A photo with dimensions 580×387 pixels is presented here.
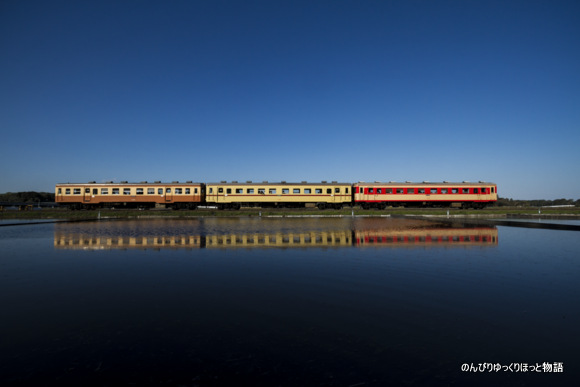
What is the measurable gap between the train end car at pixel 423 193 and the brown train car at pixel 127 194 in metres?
23.7

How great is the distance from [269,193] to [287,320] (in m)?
39.4

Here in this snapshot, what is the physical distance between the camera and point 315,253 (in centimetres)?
1230

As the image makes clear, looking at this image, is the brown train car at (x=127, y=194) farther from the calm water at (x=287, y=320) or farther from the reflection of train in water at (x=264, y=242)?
the calm water at (x=287, y=320)

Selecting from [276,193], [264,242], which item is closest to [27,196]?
[276,193]

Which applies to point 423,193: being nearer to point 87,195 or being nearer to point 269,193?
point 269,193

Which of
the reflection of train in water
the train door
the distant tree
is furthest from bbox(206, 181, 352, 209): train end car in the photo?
the distant tree

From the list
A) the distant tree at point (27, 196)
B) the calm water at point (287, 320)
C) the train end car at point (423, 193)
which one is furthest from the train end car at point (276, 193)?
the distant tree at point (27, 196)

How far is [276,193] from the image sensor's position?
44.9m

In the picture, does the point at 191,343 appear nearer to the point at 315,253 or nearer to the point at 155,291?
the point at 155,291

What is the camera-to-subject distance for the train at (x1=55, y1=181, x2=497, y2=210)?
145 ft

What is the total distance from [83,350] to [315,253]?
871 cm

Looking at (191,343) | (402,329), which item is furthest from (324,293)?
(191,343)

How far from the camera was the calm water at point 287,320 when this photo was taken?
402 centimetres

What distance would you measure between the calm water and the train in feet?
110
